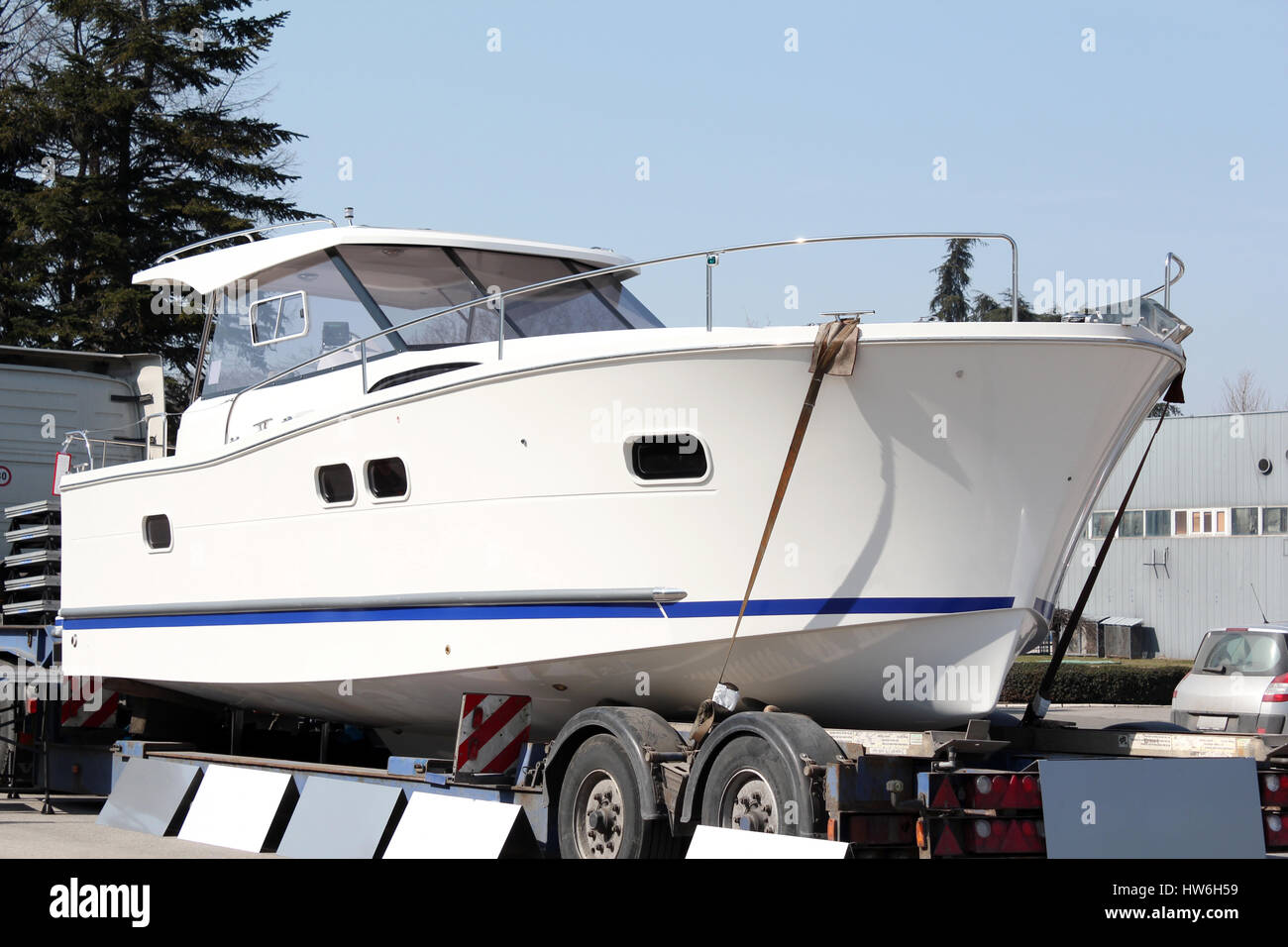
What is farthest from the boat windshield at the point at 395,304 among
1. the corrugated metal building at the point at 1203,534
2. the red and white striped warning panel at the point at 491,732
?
the corrugated metal building at the point at 1203,534

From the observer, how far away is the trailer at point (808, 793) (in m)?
5.23

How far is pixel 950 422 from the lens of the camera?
5.70 m

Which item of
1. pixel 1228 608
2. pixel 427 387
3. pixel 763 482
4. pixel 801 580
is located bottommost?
pixel 1228 608

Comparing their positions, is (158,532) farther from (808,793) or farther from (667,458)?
(808,793)

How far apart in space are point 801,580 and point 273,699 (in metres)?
3.77

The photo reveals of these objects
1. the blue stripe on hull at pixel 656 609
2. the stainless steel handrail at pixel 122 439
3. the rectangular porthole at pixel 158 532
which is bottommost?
the blue stripe on hull at pixel 656 609

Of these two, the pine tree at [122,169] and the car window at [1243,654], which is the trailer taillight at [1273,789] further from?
the pine tree at [122,169]

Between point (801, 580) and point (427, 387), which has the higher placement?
point (427, 387)

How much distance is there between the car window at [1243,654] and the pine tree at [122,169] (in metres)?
16.4

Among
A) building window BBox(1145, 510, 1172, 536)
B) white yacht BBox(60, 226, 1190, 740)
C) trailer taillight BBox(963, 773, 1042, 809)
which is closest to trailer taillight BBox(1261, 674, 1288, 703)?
white yacht BBox(60, 226, 1190, 740)

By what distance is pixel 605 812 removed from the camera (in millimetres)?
6008

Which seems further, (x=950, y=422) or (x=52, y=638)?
(x=52, y=638)
